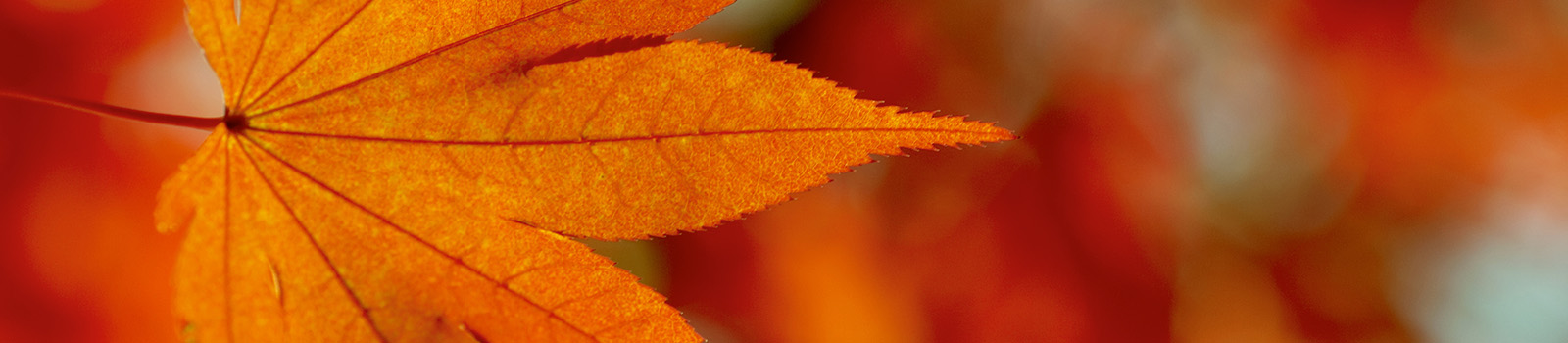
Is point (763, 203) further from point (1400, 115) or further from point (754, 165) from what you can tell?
point (1400, 115)

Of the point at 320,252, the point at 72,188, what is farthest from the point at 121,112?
the point at 72,188

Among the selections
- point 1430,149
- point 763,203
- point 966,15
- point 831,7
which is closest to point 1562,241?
point 1430,149

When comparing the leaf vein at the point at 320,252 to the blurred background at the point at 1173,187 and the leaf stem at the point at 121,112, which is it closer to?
the leaf stem at the point at 121,112

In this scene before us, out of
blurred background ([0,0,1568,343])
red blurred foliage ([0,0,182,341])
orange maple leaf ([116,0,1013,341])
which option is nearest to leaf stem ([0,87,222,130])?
orange maple leaf ([116,0,1013,341])

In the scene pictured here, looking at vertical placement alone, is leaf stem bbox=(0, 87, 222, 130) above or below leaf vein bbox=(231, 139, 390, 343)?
above

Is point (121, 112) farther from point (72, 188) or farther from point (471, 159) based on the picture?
point (72, 188)

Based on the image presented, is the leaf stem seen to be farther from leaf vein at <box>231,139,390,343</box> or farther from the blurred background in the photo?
the blurred background
